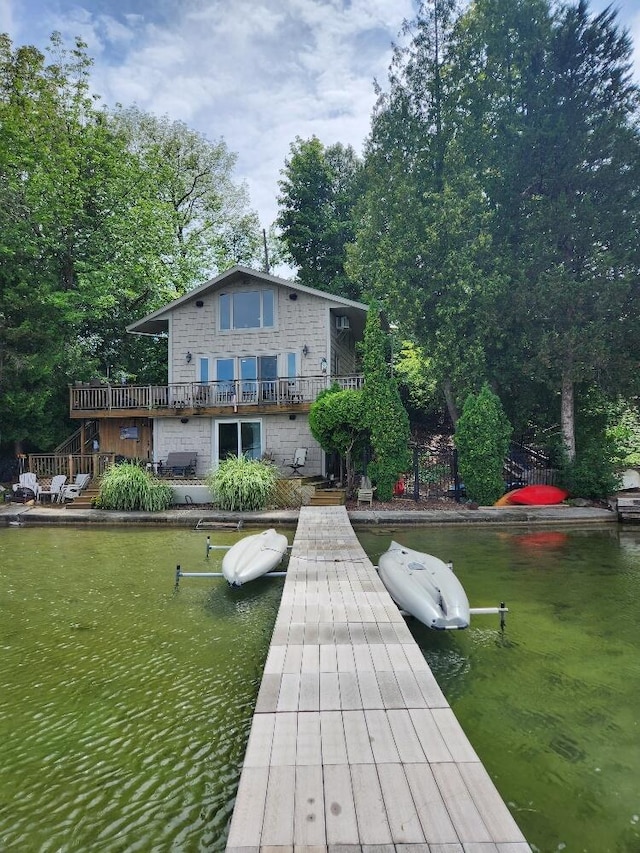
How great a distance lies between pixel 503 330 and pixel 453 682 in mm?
13088

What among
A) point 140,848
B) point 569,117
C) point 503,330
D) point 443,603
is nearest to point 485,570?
point 443,603

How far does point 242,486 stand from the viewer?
12812 millimetres

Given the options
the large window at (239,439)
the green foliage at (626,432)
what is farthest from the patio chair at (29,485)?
the green foliage at (626,432)

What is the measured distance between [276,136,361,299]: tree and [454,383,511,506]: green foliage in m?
13.9

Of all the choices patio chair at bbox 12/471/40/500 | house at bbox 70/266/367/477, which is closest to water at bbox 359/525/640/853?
house at bbox 70/266/367/477

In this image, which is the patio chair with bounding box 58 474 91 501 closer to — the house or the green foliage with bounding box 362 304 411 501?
the house

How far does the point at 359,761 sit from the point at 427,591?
3196mm

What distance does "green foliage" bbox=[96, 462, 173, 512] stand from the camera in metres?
13.0

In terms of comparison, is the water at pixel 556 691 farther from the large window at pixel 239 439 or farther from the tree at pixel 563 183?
the large window at pixel 239 439

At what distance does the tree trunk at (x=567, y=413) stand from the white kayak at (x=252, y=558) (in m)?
10.6

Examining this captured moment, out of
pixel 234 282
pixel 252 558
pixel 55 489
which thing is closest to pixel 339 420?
pixel 252 558

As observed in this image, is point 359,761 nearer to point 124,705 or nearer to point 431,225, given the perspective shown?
point 124,705

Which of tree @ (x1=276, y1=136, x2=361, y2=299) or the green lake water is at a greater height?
tree @ (x1=276, y1=136, x2=361, y2=299)

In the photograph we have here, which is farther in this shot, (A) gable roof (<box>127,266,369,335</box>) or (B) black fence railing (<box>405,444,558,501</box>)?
(A) gable roof (<box>127,266,369,335</box>)
